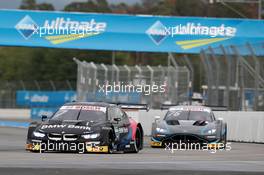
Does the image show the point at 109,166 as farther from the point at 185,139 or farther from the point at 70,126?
the point at 185,139

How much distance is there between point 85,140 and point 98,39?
1763 centimetres

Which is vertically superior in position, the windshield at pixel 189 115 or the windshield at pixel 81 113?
the windshield at pixel 81 113

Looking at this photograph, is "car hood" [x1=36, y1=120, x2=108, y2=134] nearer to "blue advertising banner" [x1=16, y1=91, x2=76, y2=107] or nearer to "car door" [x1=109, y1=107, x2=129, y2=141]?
"car door" [x1=109, y1=107, x2=129, y2=141]

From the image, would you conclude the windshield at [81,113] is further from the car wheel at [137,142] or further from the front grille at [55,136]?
the car wheel at [137,142]

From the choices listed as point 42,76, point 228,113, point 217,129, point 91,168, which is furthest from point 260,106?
point 42,76

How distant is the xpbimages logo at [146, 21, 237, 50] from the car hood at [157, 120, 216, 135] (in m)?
12.7

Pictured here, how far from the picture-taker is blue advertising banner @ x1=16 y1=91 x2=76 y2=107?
184 ft

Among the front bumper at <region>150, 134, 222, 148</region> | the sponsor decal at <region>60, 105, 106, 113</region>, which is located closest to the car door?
the sponsor decal at <region>60, 105, 106, 113</region>

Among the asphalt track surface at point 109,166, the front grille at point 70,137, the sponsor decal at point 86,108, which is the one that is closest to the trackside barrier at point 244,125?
the sponsor decal at point 86,108

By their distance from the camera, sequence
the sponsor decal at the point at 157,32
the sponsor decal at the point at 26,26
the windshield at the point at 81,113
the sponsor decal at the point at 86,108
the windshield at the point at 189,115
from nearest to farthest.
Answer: the windshield at the point at 81,113 < the sponsor decal at the point at 86,108 < the windshield at the point at 189,115 < the sponsor decal at the point at 26,26 < the sponsor decal at the point at 157,32

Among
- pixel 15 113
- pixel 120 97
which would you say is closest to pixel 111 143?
pixel 120 97

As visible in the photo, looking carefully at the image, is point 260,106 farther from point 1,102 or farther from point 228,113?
point 1,102

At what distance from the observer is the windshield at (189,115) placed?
75.4 ft

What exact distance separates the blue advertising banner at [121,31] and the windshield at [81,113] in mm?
15819
